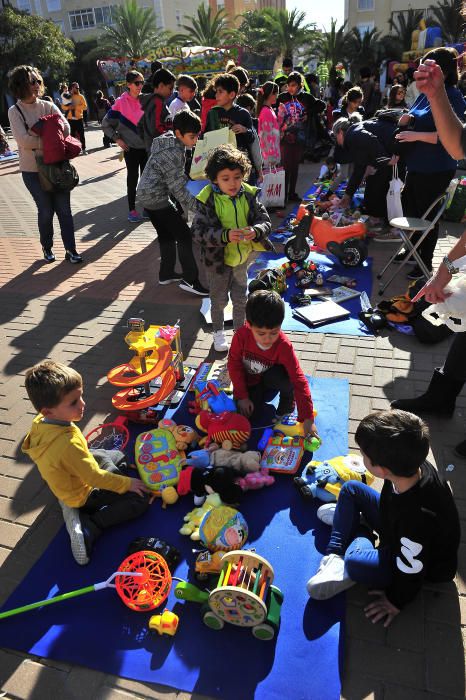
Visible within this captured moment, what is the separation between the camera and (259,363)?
Answer: 3.19 metres

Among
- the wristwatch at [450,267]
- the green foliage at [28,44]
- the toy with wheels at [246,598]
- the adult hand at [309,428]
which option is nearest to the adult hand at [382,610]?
the toy with wheels at [246,598]

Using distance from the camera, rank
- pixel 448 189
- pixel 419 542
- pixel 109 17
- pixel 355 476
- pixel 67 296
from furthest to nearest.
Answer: pixel 109 17, pixel 67 296, pixel 448 189, pixel 355 476, pixel 419 542

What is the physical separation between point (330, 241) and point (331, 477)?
12.2 feet

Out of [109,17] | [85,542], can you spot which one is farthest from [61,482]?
[109,17]

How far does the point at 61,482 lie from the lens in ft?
7.86

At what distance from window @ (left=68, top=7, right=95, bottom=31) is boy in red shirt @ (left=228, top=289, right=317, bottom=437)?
195ft

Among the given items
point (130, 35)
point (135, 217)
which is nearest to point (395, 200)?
point (135, 217)

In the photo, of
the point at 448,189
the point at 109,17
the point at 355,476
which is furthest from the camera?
the point at 109,17

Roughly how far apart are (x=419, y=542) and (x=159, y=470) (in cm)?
147

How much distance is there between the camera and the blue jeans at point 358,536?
2.09 metres

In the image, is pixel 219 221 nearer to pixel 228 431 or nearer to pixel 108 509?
pixel 228 431

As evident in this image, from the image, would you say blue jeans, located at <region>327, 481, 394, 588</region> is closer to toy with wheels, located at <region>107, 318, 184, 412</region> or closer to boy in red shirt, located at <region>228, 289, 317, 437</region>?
boy in red shirt, located at <region>228, 289, 317, 437</region>

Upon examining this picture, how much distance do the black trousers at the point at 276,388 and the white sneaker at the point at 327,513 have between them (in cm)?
88

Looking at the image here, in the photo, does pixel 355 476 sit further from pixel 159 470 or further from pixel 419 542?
pixel 159 470
